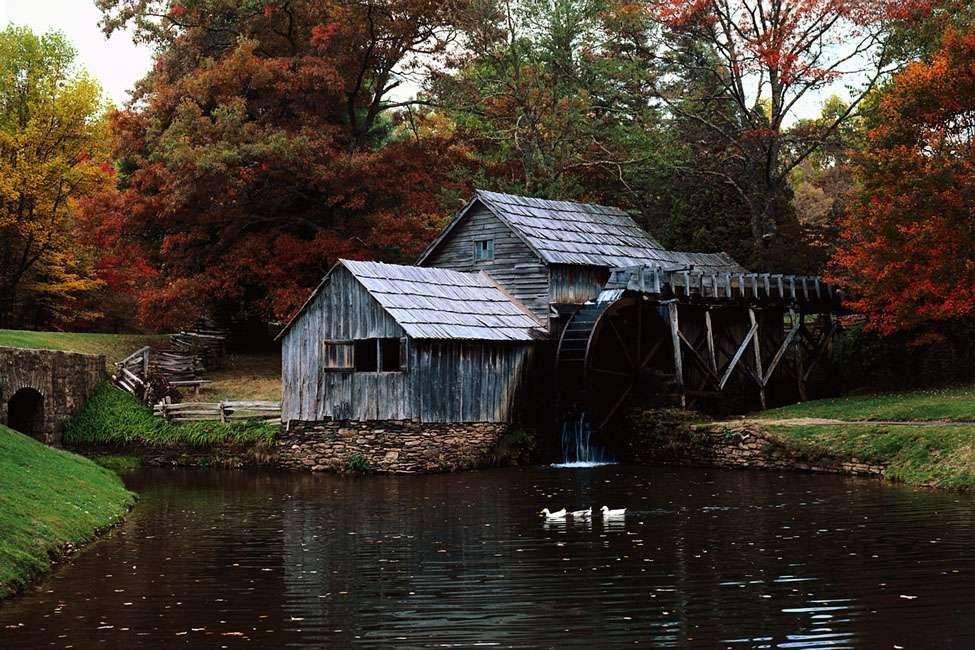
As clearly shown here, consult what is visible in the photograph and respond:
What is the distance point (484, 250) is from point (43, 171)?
1873 cm

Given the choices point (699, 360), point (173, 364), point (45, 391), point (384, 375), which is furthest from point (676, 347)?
point (45, 391)

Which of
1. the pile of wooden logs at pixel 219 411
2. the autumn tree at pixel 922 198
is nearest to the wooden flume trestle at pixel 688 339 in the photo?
the autumn tree at pixel 922 198

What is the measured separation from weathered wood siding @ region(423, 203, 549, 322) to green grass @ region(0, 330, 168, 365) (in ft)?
38.8

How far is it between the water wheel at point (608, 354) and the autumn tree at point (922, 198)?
5680mm

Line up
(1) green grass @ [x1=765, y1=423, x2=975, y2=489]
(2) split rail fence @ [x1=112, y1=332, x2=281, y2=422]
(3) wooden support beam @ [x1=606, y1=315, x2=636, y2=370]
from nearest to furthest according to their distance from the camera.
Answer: (1) green grass @ [x1=765, y1=423, x2=975, y2=489]
(2) split rail fence @ [x1=112, y1=332, x2=281, y2=422]
(3) wooden support beam @ [x1=606, y1=315, x2=636, y2=370]

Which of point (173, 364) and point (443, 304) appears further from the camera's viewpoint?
point (173, 364)

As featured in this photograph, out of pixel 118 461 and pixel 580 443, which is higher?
pixel 580 443

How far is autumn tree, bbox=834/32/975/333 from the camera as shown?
2761 cm

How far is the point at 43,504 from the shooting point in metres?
16.3

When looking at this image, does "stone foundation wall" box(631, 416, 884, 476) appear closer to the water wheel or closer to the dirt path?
the dirt path

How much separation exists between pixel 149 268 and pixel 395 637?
107 ft

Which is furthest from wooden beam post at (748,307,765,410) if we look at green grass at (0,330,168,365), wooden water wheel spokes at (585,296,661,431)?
green grass at (0,330,168,365)

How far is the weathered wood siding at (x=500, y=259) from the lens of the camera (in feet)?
103

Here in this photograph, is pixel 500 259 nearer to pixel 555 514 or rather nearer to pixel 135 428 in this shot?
pixel 135 428
